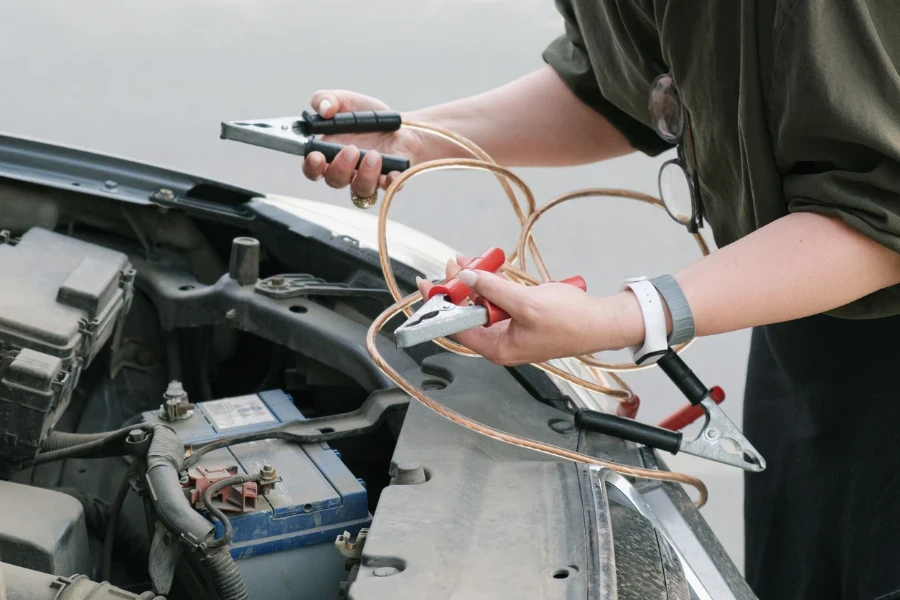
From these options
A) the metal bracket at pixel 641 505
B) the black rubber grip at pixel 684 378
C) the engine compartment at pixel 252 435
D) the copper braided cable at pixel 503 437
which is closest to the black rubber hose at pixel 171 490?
the engine compartment at pixel 252 435

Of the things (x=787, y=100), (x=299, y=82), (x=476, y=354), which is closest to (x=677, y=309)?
(x=787, y=100)

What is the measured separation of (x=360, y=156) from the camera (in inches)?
45.1

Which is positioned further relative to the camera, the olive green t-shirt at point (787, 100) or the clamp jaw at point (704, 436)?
the clamp jaw at point (704, 436)

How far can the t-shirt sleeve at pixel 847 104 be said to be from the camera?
0.73 metres

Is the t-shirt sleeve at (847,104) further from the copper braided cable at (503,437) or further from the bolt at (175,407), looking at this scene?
the bolt at (175,407)

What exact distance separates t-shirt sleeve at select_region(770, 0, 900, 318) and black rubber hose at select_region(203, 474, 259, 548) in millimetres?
566

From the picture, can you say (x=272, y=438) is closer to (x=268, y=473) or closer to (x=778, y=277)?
(x=268, y=473)

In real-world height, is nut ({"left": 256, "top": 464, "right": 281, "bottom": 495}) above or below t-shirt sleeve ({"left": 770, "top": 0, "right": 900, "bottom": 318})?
below

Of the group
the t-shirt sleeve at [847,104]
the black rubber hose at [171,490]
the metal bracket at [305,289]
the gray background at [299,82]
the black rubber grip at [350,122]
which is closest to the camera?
the t-shirt sleeve at [847,104]

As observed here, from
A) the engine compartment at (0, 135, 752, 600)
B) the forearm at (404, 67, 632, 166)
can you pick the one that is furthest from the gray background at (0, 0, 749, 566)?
the engine compartment at (0, 135, 752, 600)

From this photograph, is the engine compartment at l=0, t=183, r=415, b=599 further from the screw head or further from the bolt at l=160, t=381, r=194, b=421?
the screw head

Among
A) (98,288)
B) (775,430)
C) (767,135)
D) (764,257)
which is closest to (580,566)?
(764,257)

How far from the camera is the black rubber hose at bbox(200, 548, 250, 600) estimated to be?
2.72 ft

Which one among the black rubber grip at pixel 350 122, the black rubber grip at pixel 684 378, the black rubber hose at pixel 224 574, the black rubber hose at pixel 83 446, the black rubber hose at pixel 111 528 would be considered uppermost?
the black rubber grip at pixel 350 122
